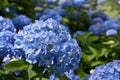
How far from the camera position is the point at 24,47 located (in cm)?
215

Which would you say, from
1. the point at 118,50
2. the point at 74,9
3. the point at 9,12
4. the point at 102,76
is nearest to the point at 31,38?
the point at 102,76

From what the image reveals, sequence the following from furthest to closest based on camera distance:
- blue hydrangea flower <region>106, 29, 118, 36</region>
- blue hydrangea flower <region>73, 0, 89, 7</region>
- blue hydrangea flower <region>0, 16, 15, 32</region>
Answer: blue hydrangea flower <region>73, 0, 89, 7</region>, blue hydrangea flower <region>106, 29, 118, 36</region>, blue hydrangea flower <region>0, 16, 15, 32</region>

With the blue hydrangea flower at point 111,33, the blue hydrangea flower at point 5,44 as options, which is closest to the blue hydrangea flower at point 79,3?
the blue hydrangea flower at point 111,33

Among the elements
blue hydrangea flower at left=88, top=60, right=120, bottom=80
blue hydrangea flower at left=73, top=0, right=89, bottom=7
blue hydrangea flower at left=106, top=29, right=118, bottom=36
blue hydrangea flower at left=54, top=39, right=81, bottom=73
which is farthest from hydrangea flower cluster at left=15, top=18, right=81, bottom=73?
blue hydrangea flower at left=73, top=0, right=89, bottom=7

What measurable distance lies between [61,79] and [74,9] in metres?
3.45

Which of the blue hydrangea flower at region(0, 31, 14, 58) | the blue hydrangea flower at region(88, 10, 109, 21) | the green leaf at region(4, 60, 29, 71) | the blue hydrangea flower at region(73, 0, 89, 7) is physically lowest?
the blue hydrangea flower at region(88, 10, 109, 21)

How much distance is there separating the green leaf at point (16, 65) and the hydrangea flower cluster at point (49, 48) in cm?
4

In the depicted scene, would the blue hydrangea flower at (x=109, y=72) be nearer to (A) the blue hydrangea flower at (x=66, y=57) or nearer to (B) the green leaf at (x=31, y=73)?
(A) the blue hydrangea flower at (x=66, y=57)

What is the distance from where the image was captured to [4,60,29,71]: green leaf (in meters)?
Answer: 2.12

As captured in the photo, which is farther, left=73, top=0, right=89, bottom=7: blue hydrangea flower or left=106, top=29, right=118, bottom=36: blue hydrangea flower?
left=73, top=0, right=89, bottom=7: blue hydrangea flower

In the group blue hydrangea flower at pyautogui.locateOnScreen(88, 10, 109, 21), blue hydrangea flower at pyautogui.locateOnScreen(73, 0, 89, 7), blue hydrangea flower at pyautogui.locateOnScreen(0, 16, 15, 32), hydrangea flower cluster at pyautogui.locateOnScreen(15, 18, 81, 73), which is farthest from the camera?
blue hydrangea flower at pyautogui.locateOnScreen(73, 0, 89, 7)

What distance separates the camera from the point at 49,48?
2.11 metres

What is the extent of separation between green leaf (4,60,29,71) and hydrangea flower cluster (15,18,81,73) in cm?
4

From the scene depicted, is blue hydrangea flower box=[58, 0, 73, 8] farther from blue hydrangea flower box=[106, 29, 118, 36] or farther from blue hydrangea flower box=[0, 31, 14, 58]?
blue hydrangea flower box=[0, 31, 14, 58]
